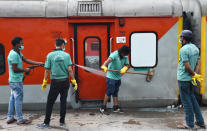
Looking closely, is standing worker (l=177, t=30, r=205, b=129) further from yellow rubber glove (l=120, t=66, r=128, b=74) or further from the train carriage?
the train carriage

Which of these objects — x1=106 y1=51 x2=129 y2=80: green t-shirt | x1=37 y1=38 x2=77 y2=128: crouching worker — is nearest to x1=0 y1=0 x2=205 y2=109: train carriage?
x1=106 y1=51 x2=129 y2=80: green t-shirt

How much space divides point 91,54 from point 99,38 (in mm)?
492

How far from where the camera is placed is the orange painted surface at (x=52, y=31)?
5.84 meters

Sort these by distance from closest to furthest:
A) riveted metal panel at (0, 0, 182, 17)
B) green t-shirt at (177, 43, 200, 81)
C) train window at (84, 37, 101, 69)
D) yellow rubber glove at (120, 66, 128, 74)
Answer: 1. green t-shirt at (177, 43, 200, 81)
2. yellow rubber glove at (120, 66, 128, 74)
3. riveted metal panel at (0, 0, 182, 17)
4. train window at (84, 37, 101, 69)

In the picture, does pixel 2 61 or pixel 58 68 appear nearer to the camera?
pixel 58 68

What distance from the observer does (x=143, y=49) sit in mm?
6051

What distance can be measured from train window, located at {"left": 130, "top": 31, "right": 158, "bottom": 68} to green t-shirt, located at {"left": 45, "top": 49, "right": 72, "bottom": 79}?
2.09m

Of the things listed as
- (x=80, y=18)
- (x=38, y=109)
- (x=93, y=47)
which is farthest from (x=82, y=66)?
(x=38, y=109)

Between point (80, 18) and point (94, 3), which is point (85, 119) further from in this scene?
point (94, 3)

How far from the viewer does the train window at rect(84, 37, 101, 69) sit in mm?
6121

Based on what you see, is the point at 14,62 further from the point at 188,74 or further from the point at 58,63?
the point at 188,74

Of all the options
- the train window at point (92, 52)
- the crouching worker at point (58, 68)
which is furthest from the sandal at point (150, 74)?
the crouching worker at point (58, 68)

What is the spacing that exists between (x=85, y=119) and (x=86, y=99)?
35.7 inches

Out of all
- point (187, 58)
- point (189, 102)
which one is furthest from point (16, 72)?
point (189, 102)
